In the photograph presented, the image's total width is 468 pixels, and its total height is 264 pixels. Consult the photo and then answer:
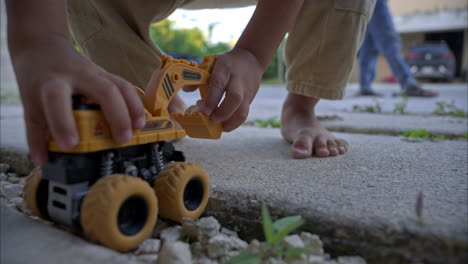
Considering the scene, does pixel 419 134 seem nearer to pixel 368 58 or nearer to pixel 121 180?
pixel 121 180

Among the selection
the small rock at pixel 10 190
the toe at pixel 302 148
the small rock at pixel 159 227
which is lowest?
the small rock at pixel 10 190

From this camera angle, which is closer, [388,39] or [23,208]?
[23,208]

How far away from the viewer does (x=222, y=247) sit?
0.81 metres

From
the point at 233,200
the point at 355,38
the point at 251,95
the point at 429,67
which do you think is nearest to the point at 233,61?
the point at 251,95

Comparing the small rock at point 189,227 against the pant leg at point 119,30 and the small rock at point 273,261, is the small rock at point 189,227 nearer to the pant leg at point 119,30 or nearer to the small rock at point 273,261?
the small rock at point 273,261

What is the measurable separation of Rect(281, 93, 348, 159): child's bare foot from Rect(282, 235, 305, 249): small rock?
0.64 m

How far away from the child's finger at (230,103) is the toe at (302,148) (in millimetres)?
491

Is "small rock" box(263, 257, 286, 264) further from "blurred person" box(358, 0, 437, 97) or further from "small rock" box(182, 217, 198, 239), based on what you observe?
"blurred person" box(358, 0, 437, 97)

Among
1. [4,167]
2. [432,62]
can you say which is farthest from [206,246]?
[432,62]

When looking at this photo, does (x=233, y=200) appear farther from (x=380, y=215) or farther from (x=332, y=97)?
(x=332, y=97)

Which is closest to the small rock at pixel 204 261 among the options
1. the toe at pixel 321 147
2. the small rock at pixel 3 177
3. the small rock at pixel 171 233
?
the small rock at pixel 171 233

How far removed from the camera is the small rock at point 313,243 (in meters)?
0.80

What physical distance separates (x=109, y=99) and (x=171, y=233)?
379 mm

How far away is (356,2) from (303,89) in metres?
0.43
